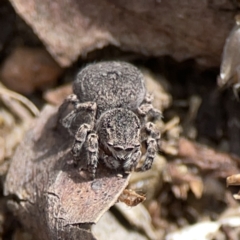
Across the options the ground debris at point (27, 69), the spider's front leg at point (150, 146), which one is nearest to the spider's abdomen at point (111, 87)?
the spider's front leg at point (150, 146)

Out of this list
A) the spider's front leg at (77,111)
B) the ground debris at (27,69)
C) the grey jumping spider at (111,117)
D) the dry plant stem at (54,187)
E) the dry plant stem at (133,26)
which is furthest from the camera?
the ground debris at (27,69)

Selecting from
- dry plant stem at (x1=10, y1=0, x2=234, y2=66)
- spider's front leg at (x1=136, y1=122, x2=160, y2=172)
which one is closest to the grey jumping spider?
spider's front leg at (x1=136, y1=122, x2=160, y2=172)

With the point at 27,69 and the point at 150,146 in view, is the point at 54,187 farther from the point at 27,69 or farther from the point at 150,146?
the point at 27,69

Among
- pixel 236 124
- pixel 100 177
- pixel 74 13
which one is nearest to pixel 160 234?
pixel 100 177

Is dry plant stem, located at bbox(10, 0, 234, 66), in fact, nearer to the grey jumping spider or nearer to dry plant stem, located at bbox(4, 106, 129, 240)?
the grey jumping spider

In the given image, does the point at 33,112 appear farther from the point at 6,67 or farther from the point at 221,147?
the point at 221,147

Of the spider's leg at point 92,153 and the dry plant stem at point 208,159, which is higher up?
the spider's leg at point 92,153

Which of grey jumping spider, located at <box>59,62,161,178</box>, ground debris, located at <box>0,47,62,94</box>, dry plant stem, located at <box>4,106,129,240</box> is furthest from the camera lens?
ground debris, located at <box>0,47,62,94</box>

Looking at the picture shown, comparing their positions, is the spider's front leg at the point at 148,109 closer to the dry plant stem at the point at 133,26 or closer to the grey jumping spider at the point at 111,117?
the grey jumping spider at the point at 111,117
